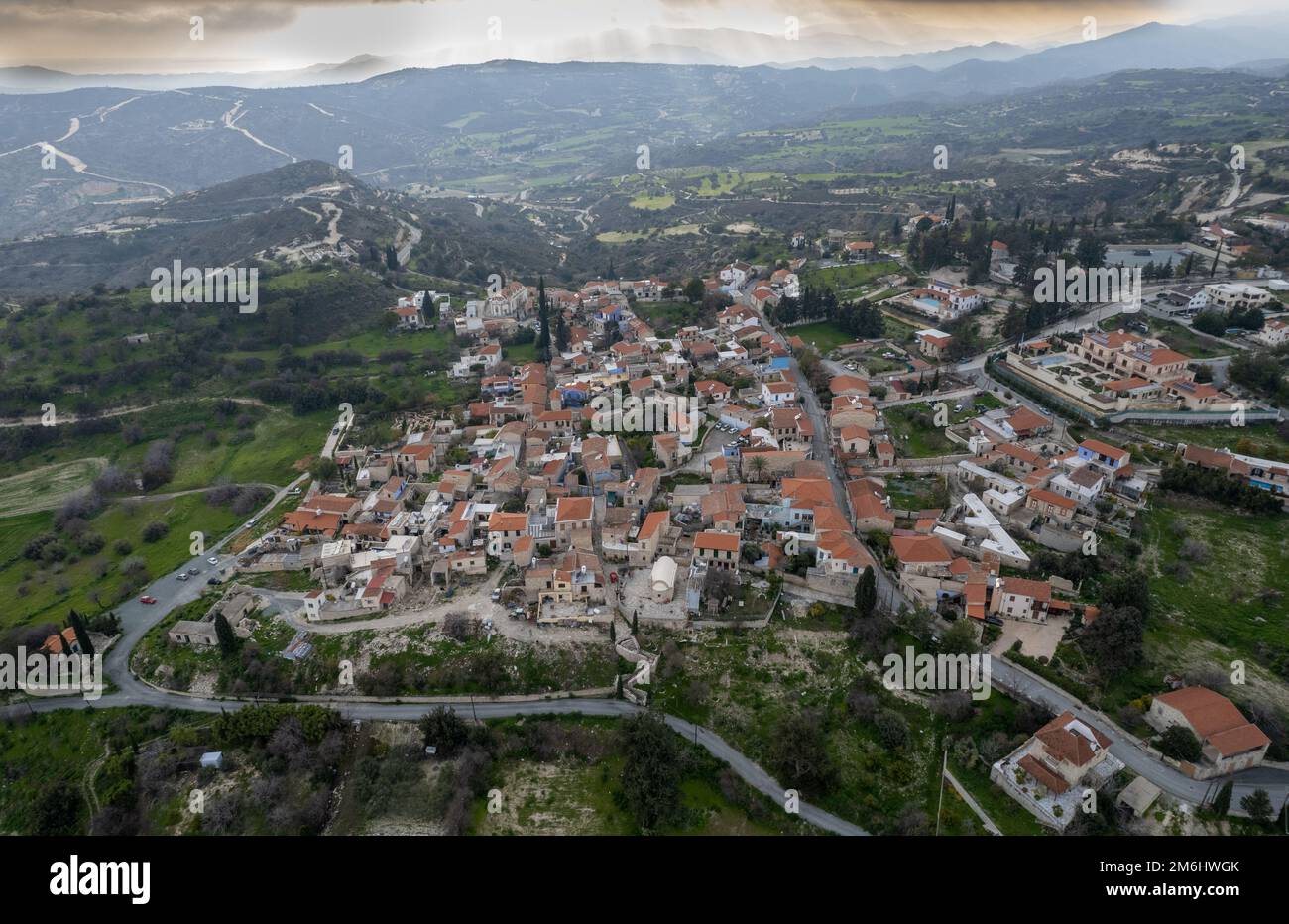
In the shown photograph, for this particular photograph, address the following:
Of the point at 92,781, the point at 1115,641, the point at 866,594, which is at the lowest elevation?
the point at 92,781

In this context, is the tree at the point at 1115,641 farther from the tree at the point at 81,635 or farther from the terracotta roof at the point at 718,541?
the tree at the point at 81,635

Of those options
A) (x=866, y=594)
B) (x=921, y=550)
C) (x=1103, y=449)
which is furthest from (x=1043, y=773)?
(x=1103, y=449)

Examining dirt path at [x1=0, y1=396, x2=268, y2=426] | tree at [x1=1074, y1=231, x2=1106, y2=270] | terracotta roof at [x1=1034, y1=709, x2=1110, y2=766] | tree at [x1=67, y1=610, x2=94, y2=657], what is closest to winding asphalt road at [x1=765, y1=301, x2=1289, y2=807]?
terracotta roof at [x1=1034, y1=709, x2=1110, y2=766]

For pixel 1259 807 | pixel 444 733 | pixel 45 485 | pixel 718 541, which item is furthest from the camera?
pixel 45 485

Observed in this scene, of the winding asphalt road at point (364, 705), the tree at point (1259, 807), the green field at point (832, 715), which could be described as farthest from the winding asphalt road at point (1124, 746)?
the winding asphalt road at point (364, 705)

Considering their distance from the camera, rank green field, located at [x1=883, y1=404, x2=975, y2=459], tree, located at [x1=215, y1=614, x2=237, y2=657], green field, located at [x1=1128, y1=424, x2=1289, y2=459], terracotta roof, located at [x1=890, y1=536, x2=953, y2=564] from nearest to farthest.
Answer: tree, located at [x1=215, y1=614, x2=237, y2=657] < terracotta roof, located at [x1=890, y1=536, x2=953, y2=564] < green field, located at [x1=1128, y1=424, x2=1289, y2=459] < green field, located at [x1=883, y1=404, x2=975, y2=459]

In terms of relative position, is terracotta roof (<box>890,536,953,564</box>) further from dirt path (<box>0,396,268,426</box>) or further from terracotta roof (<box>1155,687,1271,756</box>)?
dirt path (<box>0,396,268,426</box>)

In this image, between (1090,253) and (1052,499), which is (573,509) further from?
(1090,253)

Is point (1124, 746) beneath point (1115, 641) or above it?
beneath
